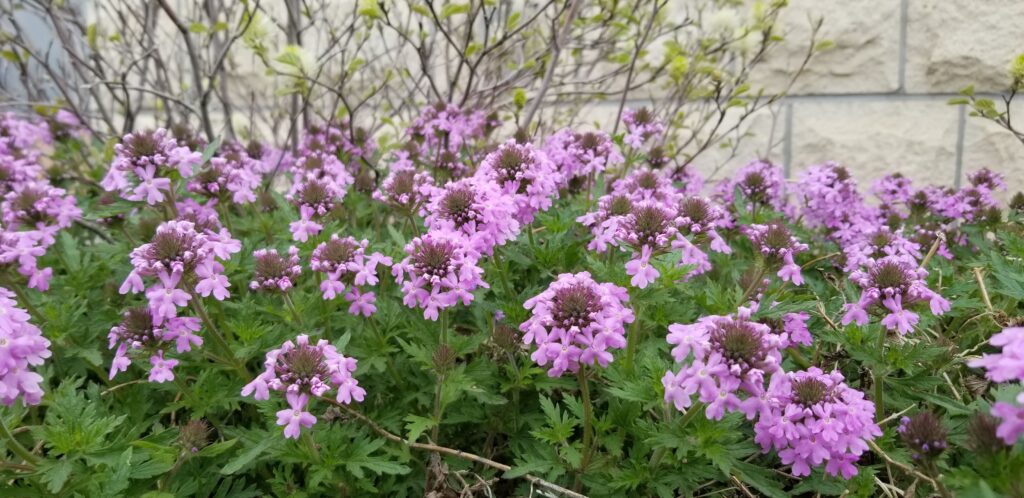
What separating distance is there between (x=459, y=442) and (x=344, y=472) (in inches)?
18.4

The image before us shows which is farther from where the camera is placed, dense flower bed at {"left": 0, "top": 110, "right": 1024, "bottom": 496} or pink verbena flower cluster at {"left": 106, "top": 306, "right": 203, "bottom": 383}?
pink verbena flower cluster at {"left": 106, "top": 306, "right": 203, "bottom": 383}

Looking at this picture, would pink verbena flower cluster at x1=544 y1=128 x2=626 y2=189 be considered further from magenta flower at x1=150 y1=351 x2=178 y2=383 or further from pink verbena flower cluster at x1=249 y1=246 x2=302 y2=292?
magenta flower at x1=150 y1=351 x2=178 y2=383

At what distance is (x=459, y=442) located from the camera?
251 cm

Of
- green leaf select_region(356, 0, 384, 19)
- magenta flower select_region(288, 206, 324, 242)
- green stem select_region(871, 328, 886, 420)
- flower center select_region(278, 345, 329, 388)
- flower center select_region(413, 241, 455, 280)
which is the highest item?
green leaf select_region(356, 0, 384, 19)

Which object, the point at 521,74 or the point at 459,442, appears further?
the point at 521,74

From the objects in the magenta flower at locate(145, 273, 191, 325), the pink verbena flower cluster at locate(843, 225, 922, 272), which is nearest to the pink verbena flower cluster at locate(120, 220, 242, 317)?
the magenta flower at locate(145, 273, 191, 325)

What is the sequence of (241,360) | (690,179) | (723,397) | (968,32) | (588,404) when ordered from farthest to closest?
(968,32) < (690,179) < (241,360) < (588,404) < (723,397)

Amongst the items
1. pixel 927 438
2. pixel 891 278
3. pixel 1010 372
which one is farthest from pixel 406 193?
pixel 1010 372

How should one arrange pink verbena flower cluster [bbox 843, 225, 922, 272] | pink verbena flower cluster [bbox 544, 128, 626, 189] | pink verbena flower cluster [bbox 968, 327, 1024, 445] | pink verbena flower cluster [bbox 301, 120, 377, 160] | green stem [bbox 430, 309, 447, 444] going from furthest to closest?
pink verbena flower cluster [bbox 301, 120, 377, 160], pink verbena flower cluster [bbox 544, 128, 626, 189], pink verbena flower cluster [bbox 843, 225, 922, 272], green stem [bbox 430, 309, 447, 444], pink verbena flower cluster [bbox 968, 327, 1024, 445]

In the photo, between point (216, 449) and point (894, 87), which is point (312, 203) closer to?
point (216, 449)

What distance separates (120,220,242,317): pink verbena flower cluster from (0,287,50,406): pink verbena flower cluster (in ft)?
0.95

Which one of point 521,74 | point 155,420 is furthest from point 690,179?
point 155,420

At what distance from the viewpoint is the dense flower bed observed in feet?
5.97

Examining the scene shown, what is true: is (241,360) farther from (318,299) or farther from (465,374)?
(465,374)
